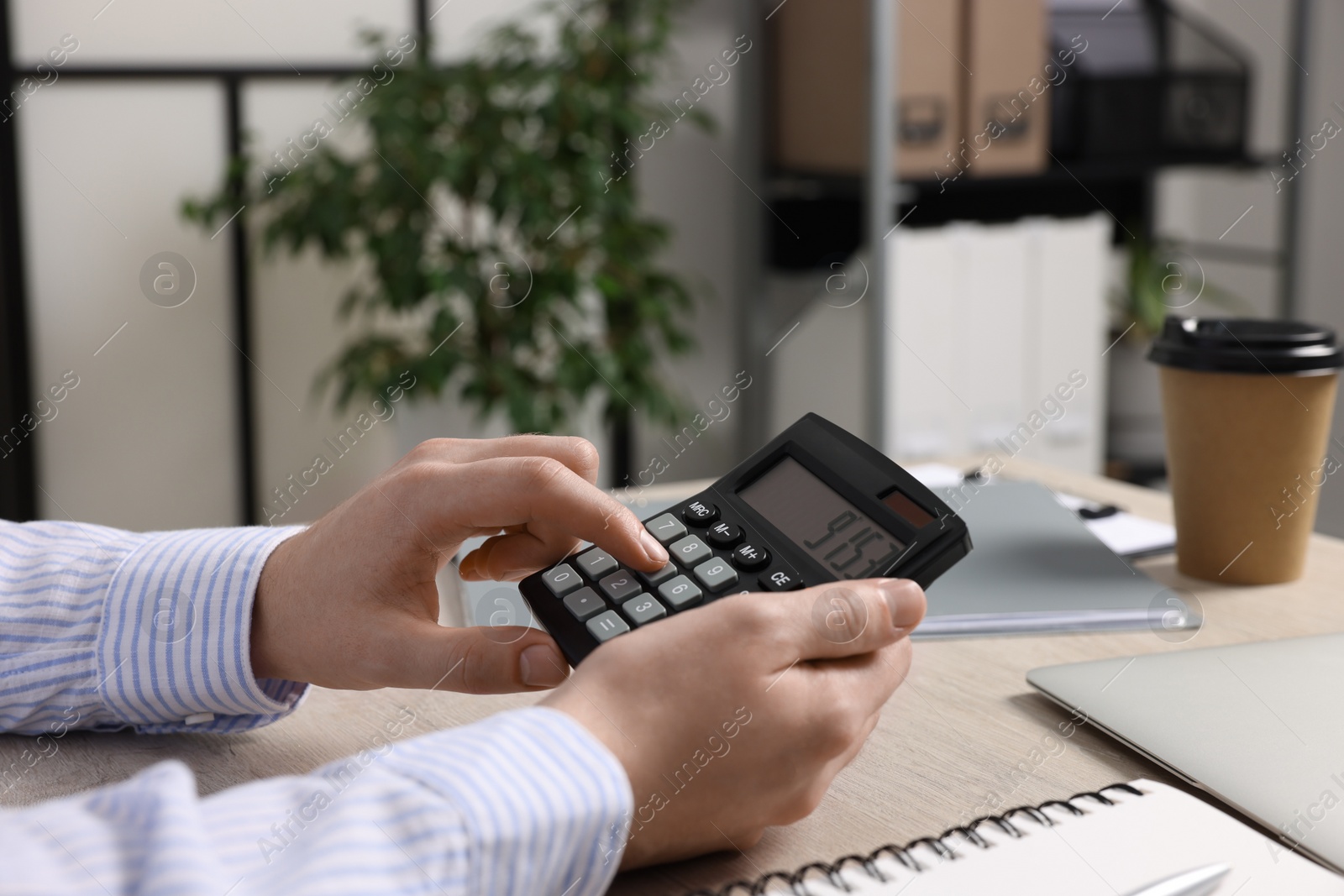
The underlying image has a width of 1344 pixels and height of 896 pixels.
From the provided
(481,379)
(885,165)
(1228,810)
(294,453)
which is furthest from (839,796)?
(294,453)

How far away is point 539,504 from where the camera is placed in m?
0.51

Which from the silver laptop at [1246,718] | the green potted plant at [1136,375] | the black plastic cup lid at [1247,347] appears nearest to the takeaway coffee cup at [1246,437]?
the black plastic cup lid at [1247,347]

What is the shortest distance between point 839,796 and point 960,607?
0.73 feet

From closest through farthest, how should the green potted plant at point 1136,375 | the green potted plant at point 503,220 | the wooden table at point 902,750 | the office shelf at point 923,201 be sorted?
the wooden table at point 902,750 → the green potted plant at point 503,220 → the office shelf at point 923,201 → the green potted plant at point 1136,375

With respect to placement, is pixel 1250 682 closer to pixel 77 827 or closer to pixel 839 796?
pixel 839 796

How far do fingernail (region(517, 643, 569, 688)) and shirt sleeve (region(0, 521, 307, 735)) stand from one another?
0.13m

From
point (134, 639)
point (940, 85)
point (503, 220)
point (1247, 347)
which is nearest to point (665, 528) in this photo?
point (134, 639)

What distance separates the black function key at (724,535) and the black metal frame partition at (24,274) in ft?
5.65

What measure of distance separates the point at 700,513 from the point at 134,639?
0.87 feet

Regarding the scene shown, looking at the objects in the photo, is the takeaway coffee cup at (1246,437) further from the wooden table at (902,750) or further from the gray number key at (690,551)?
the gray number key at (690,551)

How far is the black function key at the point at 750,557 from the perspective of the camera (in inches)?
19.9

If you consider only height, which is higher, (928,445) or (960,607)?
(960,607)

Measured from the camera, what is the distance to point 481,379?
1.83 metres

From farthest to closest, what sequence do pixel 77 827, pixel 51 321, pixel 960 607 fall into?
pixel 51 321 → pixel 960 607 → pixel 77 827
